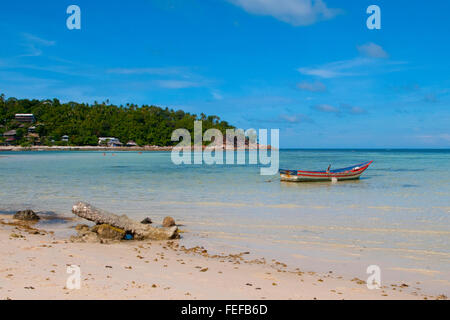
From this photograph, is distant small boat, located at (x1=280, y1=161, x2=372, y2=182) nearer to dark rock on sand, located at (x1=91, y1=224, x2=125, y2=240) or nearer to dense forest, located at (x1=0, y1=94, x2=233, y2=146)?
dark rock on sand, located at (x1=91, y1=224, x2=125, y2=240)

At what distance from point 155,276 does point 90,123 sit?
160 metres

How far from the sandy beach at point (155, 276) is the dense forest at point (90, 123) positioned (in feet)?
493

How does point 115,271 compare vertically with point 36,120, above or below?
below

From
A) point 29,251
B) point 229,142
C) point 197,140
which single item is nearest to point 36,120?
point 197,140

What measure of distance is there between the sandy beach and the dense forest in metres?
150

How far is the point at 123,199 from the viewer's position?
60.9 feet

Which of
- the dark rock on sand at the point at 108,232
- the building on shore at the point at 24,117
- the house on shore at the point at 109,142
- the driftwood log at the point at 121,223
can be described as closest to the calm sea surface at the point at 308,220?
the driftwood log at the point at 121,223

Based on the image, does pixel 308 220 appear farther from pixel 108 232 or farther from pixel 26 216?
pixel 26 216

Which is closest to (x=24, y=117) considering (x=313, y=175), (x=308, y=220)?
(x=313, y=175)

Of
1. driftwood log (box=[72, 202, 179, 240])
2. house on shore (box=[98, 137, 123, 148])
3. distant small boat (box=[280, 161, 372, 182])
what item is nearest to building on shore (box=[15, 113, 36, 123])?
house on shore (box=[98, 137, 123, 148])

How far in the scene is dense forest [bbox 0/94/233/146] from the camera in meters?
146

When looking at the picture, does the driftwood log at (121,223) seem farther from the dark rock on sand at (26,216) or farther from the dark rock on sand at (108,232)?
the dark rock on sand at (26,216)
